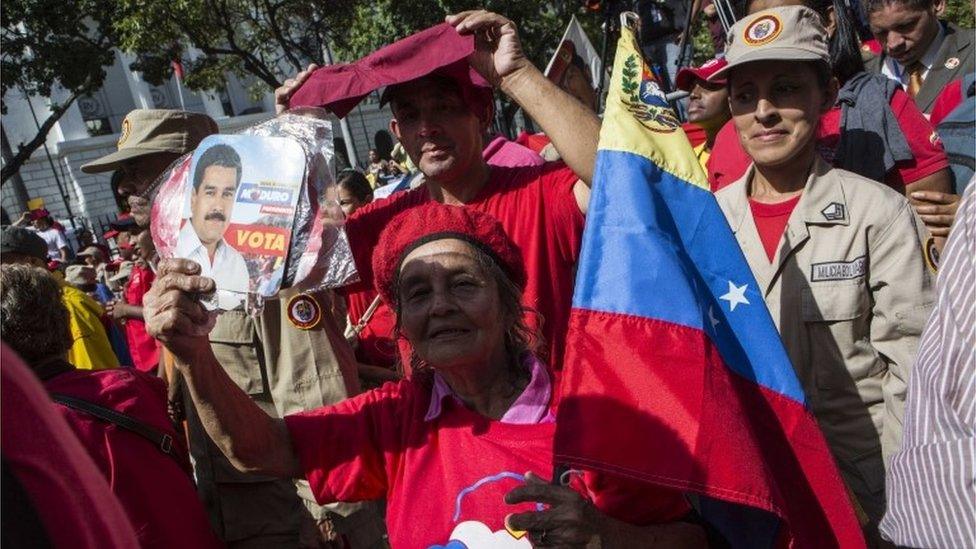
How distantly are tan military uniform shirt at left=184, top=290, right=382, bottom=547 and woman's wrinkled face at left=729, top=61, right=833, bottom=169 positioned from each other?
1.47m

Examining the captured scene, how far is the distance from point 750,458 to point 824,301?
2.42ft

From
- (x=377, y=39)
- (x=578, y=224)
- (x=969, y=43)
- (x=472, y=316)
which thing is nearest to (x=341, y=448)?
(x=472, y=316)

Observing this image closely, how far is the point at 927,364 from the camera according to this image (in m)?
1.50

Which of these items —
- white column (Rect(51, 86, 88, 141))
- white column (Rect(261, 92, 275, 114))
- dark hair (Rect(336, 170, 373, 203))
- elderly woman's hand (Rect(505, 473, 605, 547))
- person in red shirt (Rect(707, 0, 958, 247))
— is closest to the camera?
elderly woman's hand (Rect(505, 473, 605, 547))

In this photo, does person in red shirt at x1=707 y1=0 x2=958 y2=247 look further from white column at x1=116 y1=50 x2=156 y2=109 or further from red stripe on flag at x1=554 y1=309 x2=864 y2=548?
white column at x1=116 y1=50 x2=156 y2=109

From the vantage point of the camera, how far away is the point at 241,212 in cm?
181

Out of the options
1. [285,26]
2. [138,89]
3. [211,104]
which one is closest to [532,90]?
[285,26]

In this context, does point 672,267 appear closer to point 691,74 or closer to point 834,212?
point 834,212

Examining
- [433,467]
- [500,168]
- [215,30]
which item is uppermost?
[215,30]

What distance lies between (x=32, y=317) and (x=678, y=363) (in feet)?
6.28

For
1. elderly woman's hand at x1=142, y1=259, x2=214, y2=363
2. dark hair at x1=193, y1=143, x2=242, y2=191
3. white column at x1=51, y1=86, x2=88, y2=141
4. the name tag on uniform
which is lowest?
the name tag on uniform

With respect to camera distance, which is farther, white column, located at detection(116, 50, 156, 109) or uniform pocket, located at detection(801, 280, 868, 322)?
white column, located at detection(116, 50, 156, 109)

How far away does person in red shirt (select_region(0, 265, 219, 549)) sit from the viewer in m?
2.39

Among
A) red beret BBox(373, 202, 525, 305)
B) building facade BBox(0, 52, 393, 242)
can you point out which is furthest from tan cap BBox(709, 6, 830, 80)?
building facade BBox(0, 52, 393, 242)
